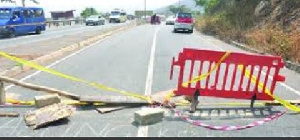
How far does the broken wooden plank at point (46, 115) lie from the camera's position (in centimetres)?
612

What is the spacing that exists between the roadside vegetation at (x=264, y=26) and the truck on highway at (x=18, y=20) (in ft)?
50.7

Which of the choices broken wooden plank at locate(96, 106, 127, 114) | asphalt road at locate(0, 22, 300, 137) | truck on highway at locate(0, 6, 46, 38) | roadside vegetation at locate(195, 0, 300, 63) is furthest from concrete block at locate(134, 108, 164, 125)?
truck on highway at locate(0, 6, 46, 38)

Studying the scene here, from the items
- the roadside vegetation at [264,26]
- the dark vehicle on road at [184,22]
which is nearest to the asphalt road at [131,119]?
the roadside vegetation at [264,26]

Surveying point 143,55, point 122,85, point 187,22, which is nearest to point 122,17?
point 187,22

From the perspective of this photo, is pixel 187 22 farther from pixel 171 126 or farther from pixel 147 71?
pixel 171 126

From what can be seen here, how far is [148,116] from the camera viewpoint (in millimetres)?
6285

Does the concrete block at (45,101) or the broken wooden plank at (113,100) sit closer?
the concrete block at (45,101)

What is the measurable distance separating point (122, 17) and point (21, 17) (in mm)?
50584

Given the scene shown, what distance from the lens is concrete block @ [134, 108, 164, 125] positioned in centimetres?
625

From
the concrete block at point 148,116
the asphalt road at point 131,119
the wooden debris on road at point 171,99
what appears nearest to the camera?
the asphalt road at point 131,119

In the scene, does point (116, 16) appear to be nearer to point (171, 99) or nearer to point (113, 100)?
point (171, 99)

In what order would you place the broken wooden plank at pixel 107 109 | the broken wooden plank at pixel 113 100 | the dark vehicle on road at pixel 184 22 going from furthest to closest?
the dark vehicle on road at pixel 184 22
the broken wooden plank at pixel 113 100
the broken wooden plank at pixel 107 109

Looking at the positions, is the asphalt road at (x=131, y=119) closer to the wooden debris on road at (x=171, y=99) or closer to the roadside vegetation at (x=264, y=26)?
the wooden debris on road at (x=171, y=99)

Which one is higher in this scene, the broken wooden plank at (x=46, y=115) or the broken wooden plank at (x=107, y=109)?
the broken wooden plank at (x=46, y=115)
